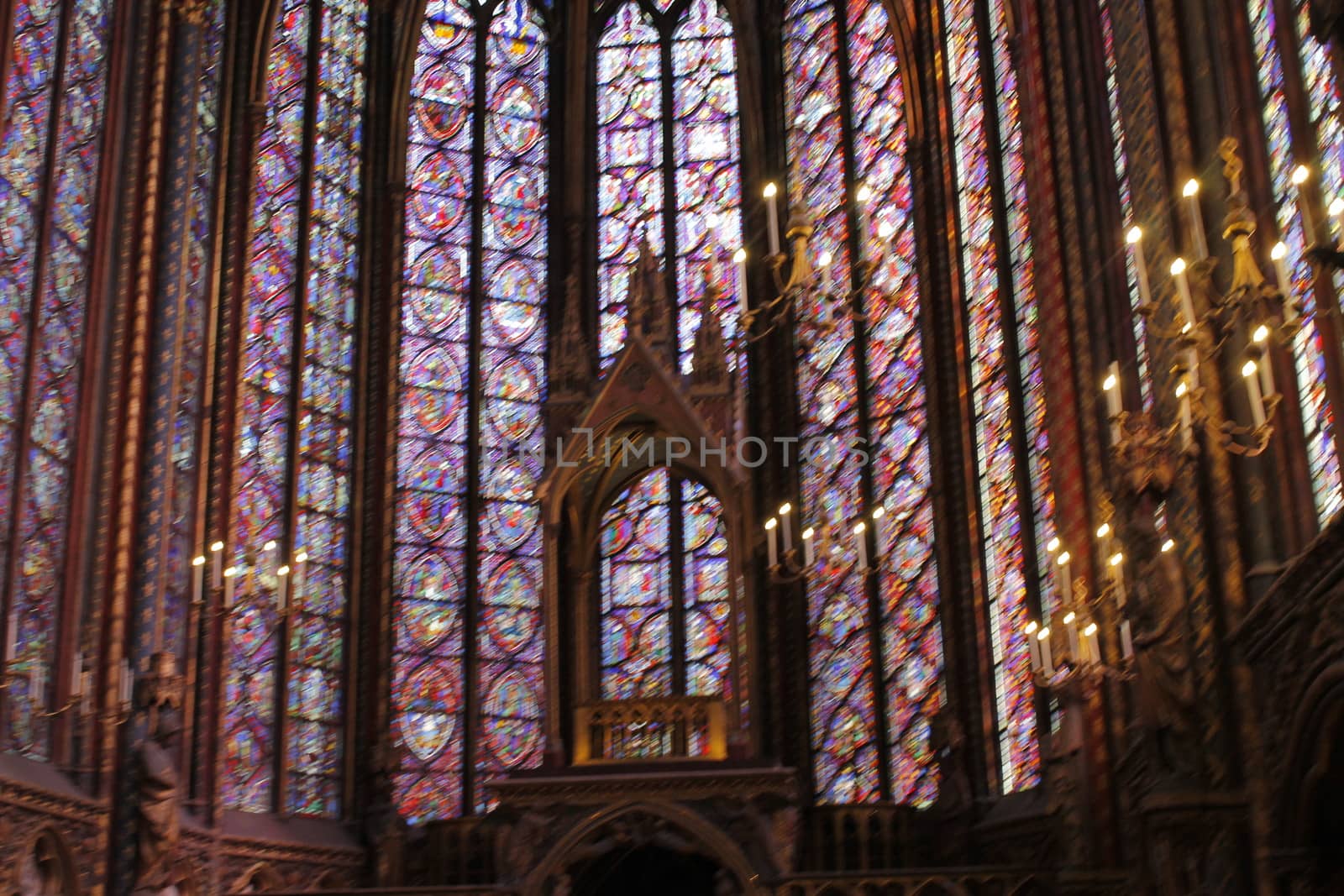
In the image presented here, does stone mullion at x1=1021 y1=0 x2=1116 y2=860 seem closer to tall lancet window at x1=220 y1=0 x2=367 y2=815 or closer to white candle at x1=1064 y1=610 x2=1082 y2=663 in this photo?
white candle at x1=1064 y1=610 x2=1082 y2=663

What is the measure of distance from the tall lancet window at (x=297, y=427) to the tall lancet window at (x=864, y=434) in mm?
4585

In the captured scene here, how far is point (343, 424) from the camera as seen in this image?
67.0ft

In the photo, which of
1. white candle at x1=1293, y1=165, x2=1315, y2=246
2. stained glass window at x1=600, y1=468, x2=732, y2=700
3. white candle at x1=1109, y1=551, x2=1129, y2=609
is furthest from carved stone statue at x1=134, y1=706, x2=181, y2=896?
white candle at x1=1293, y1=165, x2=1315, y2=246

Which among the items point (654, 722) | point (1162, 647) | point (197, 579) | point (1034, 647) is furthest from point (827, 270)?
point (1162, 647)

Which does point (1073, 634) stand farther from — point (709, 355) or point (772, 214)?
point (709, 355)

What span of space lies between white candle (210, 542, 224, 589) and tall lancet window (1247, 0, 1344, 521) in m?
8.37

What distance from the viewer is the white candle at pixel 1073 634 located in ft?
41.9

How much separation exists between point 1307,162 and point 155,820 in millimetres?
9555

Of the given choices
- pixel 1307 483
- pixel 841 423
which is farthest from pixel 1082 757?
pixel 841 423

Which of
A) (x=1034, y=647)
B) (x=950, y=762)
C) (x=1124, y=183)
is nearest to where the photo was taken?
(x=1034, y=647)

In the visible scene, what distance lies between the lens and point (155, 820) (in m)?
15.5

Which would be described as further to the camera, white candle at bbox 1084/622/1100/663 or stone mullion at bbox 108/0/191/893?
stone mullion at bbox 108/0/191/893

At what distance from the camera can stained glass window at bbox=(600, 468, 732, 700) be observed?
19.8m

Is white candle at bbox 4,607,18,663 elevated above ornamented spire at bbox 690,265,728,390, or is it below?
below
